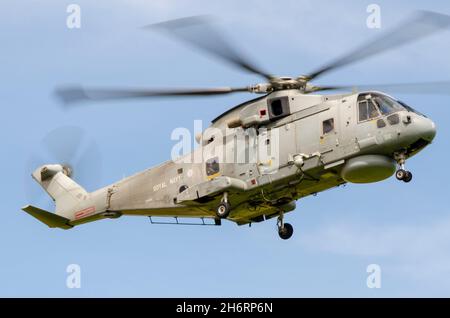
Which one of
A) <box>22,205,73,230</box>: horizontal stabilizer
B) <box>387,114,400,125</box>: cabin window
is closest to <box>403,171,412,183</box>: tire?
<box>387,114,400,125</box>: cabin window

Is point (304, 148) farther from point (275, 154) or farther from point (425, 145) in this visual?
point (425, 145)

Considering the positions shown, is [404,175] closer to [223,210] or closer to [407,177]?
[407,177]

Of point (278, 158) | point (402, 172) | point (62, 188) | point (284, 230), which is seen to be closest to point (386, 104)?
point (402, 172)

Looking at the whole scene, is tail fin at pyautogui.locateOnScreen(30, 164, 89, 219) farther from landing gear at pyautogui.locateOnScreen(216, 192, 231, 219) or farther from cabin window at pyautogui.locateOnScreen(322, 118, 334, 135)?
cabin window at pyautogui.locateOnScreen(322, 118, 334, 135)

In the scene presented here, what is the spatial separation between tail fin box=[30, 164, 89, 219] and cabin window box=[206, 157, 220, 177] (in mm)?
5803

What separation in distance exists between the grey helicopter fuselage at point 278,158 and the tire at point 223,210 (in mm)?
230

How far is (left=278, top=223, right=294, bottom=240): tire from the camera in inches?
1391

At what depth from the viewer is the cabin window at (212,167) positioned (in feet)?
114

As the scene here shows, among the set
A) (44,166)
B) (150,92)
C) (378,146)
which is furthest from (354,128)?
(44,166)

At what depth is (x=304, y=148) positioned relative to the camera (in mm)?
33094

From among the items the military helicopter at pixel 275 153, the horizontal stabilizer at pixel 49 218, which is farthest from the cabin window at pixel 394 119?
the horizontal stabilizer at pixel 49 218

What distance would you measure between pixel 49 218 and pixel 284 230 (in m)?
8.86

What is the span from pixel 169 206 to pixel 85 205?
156 inches

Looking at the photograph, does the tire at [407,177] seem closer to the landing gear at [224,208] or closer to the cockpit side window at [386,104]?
the cockpit side window at [386,104]
